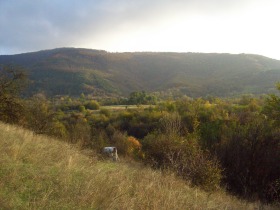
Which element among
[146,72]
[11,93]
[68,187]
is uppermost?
[68,187]

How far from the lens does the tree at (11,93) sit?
23.4m

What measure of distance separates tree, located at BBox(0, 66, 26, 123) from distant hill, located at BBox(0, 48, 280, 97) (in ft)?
189

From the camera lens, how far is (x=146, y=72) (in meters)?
124

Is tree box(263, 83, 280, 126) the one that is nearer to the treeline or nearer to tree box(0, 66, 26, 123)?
the treeline

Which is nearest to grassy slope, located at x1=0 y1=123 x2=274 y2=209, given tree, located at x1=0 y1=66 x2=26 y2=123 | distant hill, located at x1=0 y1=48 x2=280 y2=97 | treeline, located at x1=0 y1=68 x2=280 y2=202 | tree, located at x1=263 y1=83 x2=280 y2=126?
treeline, located at x1=0 y1=68 x2=280 y2=202

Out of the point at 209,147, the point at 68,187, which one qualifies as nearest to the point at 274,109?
the point at 209,147

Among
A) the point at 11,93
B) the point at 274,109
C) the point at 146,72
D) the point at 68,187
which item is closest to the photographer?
the point at 68,187

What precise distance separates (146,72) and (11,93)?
333 feet

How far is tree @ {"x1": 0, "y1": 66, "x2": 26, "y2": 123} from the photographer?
23.4 metres

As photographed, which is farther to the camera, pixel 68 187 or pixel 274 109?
pixel 274 109

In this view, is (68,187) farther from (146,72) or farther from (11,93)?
(146,72)

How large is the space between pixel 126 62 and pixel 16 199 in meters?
129

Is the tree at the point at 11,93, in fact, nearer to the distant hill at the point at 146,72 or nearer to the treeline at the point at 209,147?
the treeline at the point at 209,147

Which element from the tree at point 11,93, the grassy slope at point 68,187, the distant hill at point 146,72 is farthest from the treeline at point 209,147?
the distant hill at point 146,72
